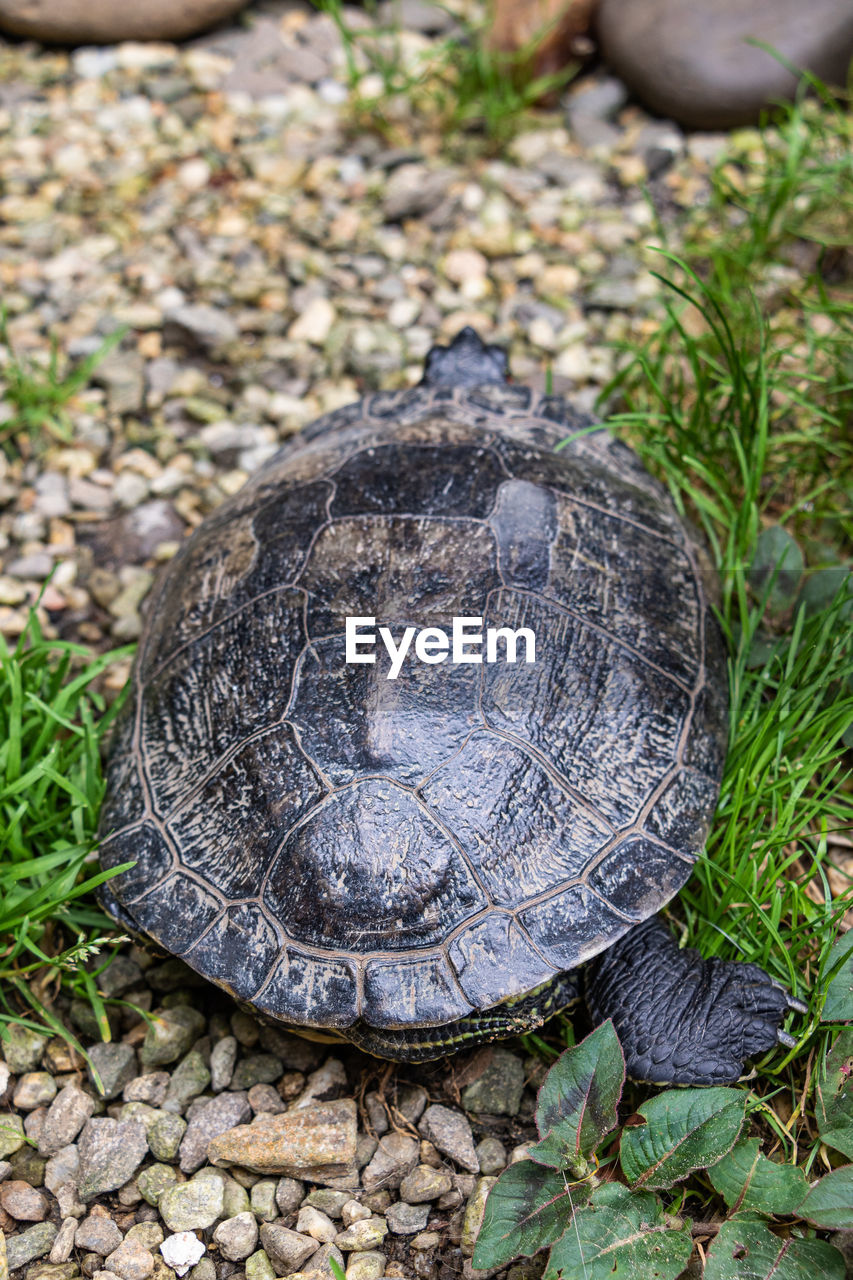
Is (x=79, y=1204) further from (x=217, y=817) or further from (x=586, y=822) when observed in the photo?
(x=586, y=822)

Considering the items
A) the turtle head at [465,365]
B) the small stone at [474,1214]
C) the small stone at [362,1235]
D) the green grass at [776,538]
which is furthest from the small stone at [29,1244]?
the turtle head at [465,365]

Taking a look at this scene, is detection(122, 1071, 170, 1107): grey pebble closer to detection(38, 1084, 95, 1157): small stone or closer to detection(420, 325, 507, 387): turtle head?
detection(38, 1084, 95, 1157): small stone

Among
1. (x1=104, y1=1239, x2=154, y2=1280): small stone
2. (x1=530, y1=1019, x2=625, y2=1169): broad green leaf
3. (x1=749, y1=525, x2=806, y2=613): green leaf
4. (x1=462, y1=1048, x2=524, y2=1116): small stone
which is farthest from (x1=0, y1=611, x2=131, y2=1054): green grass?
(x1=749, y1=525, x2=806, y2=613): green leaf

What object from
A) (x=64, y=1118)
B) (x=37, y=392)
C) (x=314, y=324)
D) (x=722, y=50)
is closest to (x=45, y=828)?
(x=64, y=1118)

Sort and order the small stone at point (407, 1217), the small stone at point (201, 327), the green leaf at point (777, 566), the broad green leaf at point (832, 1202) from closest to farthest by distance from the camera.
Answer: the broad green leaf at point (832, 1202)
the small stone at point (407, 1217)
the green leaf at point (777, 566)
the small stone at point (201, 327)

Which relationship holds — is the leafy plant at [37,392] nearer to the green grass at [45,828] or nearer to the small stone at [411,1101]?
the green grass at [45,828]

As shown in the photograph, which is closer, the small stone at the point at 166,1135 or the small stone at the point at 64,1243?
the small stone at the point at 64,1243

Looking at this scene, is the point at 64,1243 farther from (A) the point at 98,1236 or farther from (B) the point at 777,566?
(B) the point at 777,566
